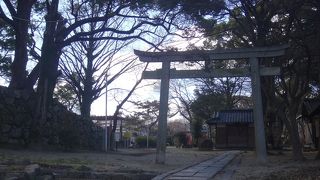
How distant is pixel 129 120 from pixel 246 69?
43.6m

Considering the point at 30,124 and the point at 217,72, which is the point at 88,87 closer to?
the point at 30,124

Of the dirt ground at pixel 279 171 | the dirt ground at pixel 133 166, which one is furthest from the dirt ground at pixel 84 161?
the dirt ground at pixel 279 171

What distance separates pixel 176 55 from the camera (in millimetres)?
19375

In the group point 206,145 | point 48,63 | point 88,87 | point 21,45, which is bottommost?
point 206,145

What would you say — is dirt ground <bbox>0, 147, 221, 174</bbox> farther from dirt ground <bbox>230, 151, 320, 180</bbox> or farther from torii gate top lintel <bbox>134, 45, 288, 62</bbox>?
torii gate top lintel <bbox>134, 45, 288, 62</bbox>

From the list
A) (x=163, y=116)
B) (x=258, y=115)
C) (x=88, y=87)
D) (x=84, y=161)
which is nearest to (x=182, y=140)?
(x=88, y=87)

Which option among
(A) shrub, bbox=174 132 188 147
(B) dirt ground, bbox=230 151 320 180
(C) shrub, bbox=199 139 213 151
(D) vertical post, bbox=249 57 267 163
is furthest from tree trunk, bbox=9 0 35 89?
(A) shrub, bbox=174 132 188 147

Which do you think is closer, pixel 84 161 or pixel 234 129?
pixel 84 161

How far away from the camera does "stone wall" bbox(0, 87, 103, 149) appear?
2011cm

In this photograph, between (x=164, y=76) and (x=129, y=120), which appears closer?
(x=164, y=76)

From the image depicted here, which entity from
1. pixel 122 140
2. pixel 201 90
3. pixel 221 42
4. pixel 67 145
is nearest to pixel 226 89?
pixel 201 90

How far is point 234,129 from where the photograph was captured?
149 feet

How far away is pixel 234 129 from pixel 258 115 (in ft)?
86.6

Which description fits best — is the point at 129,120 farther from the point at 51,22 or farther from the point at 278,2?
the point at 278,2
